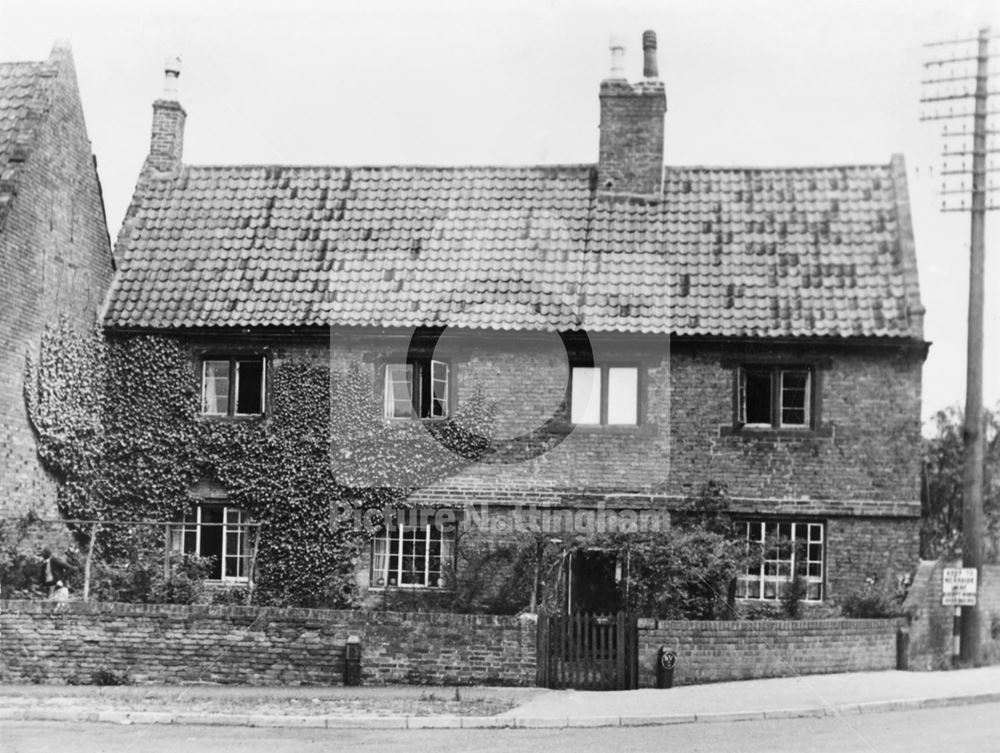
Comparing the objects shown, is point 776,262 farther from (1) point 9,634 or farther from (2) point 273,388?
(1) point 9,634

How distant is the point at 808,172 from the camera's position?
26.2 meters

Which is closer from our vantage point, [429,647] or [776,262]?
[429,647]

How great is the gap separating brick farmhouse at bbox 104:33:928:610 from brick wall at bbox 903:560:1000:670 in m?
0.58

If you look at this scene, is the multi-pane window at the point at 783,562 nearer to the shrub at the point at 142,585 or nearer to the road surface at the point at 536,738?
the road surface at the point at 536,738

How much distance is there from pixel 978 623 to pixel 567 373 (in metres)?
8.64

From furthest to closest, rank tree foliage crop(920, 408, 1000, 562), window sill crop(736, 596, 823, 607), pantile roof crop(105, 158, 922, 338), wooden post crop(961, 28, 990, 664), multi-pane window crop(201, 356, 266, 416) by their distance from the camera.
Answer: tree foliage crop(920, 408, 1000, 562), multi-pane window crop(201, 356, 266, 416), pantile roof crop(105, 158, 922, 338), window sill crop(736, 596, 823, 607), wooden post crop(961, 28, 990, 664)

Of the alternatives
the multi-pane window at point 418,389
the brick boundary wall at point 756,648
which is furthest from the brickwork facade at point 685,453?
the brick boundary wall at point 756,648

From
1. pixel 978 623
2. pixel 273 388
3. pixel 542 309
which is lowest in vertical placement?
pixel 978 623

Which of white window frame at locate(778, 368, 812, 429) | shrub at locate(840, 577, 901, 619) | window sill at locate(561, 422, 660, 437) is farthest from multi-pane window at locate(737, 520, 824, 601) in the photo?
window sill at locate(561, 422, 660, 437)

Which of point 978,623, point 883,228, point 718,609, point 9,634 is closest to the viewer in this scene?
point 9,634

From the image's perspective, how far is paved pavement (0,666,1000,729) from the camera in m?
15.4

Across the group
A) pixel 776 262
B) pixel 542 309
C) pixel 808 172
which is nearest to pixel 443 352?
pixel 542 309

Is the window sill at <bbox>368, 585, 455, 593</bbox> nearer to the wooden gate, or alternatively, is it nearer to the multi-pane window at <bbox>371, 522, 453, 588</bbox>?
the multi-pane window at <bbox>371, 522, 453, 588</bbox>

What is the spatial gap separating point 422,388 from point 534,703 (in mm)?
8384
